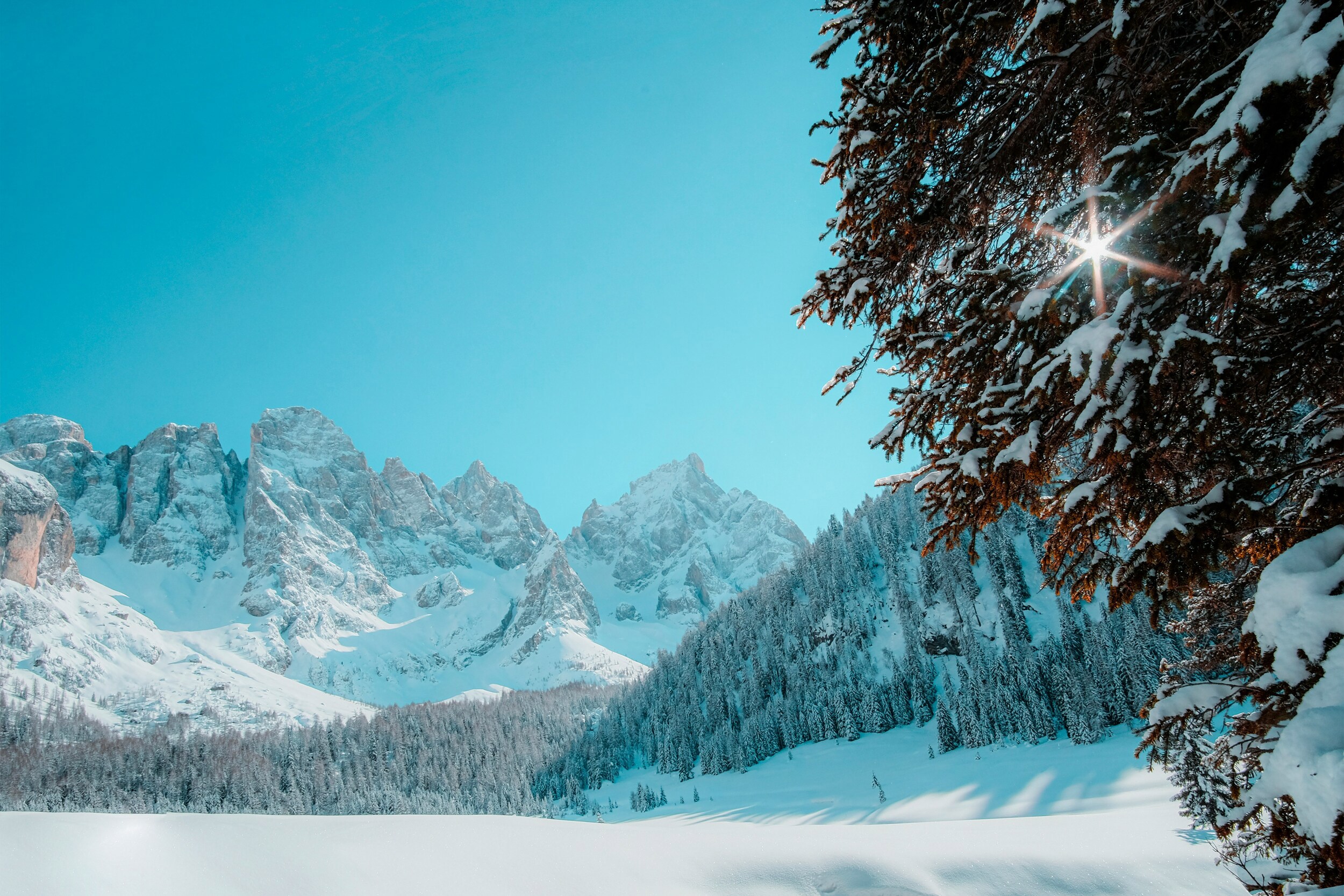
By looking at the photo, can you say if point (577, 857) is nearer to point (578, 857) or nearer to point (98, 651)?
point (578, 857)

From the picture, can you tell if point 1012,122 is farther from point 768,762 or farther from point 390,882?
point 768,762

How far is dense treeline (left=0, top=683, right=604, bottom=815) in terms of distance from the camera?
2926 inches

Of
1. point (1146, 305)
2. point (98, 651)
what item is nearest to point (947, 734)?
point (1146, 305)

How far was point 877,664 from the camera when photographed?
80250 mm

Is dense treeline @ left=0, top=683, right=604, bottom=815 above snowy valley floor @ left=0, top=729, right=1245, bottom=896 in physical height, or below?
below

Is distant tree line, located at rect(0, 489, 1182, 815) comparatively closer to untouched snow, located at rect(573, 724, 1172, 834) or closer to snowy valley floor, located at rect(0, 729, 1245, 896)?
untouched snow, located at rect(573, 724, 1172, 834)

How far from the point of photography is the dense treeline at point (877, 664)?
55750 millimetres

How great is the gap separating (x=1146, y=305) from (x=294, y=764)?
4399 inches

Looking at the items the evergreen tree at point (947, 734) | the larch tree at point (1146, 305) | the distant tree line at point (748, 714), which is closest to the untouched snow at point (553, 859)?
the larch tree at point (1146, 305)

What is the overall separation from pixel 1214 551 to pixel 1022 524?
8828 centimetres

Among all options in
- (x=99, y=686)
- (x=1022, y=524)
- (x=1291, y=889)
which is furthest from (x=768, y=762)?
(x=99, y=686)

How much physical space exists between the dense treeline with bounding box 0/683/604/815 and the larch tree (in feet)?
262

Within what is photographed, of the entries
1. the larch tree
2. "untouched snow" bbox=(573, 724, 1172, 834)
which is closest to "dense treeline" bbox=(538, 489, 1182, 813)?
"untouched snow" bbox=(573, 724, 1172, 834)

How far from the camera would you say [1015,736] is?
57562 mm
